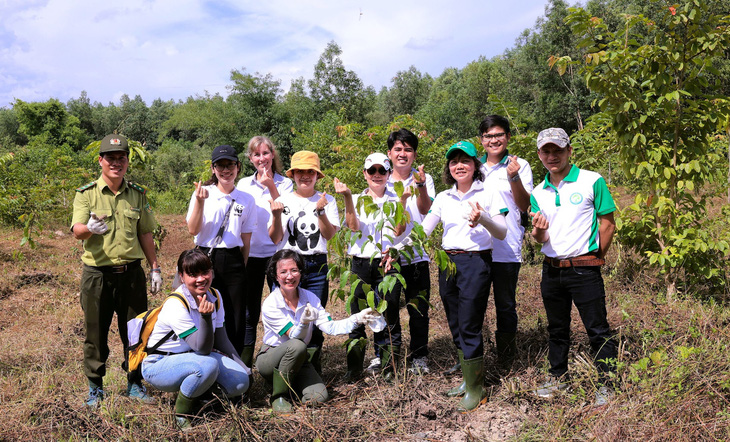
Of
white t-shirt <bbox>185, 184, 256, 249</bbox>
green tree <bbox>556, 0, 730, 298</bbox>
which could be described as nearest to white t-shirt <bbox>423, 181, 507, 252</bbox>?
white t-shirt <bbox>185, 184, 256, 249</bbox>

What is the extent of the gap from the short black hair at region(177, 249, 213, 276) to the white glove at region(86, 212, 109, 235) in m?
0.60

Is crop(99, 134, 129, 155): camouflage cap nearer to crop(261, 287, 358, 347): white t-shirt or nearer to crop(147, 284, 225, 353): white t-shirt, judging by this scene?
crop(147, 284, 225, 353): white t-shirt

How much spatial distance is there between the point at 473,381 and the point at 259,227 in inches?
70.9

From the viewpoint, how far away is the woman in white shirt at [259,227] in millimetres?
3701

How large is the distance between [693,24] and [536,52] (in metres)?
26.3

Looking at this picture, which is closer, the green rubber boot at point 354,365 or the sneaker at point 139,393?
the sneaker at point 139,393

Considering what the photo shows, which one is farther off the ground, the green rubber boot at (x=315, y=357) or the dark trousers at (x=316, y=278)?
the dark trousers at (x=316, y=278)

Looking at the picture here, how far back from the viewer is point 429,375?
3643 millimetres

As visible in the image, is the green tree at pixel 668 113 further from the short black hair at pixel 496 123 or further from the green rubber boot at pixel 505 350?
the green rubber boot at pixel 505 350

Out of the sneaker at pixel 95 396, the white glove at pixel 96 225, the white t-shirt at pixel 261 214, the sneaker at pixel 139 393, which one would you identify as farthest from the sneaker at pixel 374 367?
the white glove at pixel 96 225

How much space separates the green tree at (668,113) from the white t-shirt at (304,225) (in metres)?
2.55

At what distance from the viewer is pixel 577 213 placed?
307cm

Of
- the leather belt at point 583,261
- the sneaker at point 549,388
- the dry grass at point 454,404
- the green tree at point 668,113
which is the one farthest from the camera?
the green tree at point 668,113

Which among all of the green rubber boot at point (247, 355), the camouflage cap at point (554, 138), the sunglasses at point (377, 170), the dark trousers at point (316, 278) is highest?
the camouflage cap at point (554, 138)
